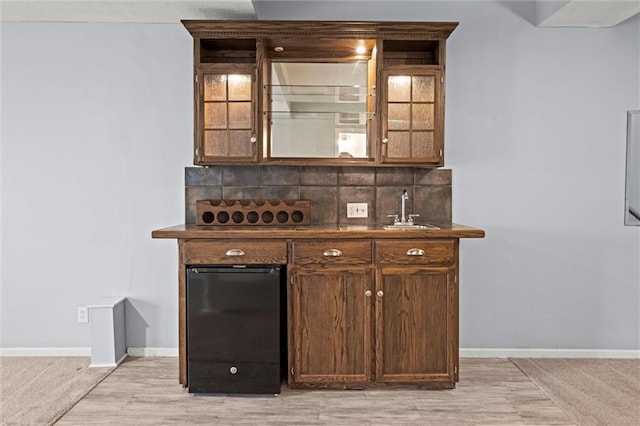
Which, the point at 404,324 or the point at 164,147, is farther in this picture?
the point at 164,147

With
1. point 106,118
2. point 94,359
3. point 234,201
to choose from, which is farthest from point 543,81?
point 94,359

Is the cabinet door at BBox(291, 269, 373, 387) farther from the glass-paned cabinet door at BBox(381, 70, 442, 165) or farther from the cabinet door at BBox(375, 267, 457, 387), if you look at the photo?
the glass-paned cabinet door at BBox(381, 70, 442, 165)

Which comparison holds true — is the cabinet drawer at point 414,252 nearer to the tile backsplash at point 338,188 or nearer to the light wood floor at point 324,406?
the tile backsplash at point 338,188

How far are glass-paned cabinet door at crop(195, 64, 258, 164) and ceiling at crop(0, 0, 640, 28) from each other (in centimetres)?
39

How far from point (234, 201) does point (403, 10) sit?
175 cm

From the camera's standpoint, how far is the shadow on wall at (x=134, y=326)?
3.54m

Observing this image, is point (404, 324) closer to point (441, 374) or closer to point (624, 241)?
point (441, 374)

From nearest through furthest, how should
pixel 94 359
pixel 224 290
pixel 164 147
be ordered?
pixel 224 290 < pixel 94 359 < pixel 164 147

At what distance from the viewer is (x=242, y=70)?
310 centimetres

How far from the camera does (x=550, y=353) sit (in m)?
3.50

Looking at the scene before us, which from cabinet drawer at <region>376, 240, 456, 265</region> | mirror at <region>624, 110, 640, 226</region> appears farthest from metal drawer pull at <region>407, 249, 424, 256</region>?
mirror at <region>624, 110, 640, 226</region>

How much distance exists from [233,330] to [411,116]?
1.67 metres

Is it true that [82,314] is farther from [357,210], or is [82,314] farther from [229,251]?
[357,210]

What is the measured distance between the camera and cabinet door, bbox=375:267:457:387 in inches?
112
